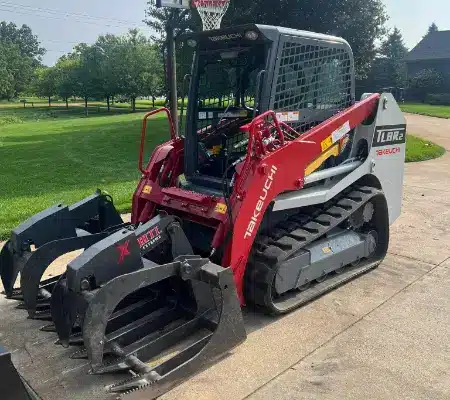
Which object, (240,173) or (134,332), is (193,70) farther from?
(134,332)

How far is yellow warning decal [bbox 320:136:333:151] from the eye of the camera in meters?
4.50

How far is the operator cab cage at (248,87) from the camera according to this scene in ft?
13.9

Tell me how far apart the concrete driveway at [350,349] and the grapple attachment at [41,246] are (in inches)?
14.9

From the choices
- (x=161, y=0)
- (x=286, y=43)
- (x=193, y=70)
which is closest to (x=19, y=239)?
(x=193, y=70)

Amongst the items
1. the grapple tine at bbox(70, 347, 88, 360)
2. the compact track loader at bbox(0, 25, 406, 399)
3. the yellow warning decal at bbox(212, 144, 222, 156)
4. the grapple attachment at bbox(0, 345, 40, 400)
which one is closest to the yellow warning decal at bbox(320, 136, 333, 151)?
the compact track loader at bbox(0, 25, 406, 399)

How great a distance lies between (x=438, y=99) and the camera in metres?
44.1

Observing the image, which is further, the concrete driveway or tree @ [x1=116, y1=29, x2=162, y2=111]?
tree @ [x1=116, y1=29, x2=162, y2=111]

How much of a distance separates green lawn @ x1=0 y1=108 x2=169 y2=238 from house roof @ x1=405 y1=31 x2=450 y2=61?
44.8 metres

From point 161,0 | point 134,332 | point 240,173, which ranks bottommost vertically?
point 134,332

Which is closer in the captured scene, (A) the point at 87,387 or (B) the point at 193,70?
(A) the point at 87,387

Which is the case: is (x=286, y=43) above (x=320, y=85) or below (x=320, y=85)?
above

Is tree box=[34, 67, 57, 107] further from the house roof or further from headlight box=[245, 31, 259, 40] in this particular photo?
headlight box=[245, 31, 259, 40]

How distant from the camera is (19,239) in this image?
158 inches

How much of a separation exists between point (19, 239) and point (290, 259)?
89.5 inches
